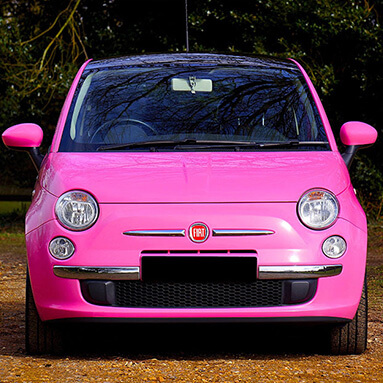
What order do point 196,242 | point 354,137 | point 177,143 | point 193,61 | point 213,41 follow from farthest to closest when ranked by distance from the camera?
point 213,41 → point 193,61 → point 354,137 → point 177,143 → point 196,242

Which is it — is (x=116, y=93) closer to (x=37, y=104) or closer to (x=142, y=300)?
(x=142, y=300)

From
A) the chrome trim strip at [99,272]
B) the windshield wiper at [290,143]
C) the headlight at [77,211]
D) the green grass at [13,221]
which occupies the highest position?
the windshield wiper at [290,143]

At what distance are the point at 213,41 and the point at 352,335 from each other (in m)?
9.87

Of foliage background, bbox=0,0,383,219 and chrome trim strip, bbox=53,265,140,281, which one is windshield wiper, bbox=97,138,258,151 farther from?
foliage background, bbox=0,0,383,219

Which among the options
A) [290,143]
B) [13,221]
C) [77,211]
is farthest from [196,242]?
[13,221]

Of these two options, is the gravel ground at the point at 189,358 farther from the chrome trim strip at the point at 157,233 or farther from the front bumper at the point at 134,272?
the chrome trim strip at the point at 157,233

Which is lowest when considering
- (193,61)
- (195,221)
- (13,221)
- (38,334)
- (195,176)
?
(13,221)

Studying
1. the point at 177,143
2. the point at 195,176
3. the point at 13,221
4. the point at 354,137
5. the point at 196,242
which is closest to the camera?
the point at 196,242

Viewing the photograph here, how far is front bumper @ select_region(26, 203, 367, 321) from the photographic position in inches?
165

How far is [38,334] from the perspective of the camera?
4586 mm

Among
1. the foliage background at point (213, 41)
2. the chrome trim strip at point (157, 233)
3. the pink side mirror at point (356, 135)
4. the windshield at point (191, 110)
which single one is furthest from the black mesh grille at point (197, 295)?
the foliage background at point (213, 41)

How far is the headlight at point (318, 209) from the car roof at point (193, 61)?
5.12 feet

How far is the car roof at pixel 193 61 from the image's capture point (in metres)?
5.60

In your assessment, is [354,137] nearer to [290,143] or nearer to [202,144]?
[290,143]
